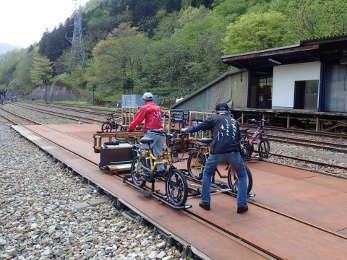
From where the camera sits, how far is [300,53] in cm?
1956

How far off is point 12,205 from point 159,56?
1662 inches

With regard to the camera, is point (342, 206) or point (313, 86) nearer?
point (342, 206)

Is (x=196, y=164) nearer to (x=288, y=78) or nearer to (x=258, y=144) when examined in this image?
(x=258, y=144)

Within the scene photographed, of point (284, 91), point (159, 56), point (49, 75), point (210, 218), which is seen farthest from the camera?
point (49, 75)

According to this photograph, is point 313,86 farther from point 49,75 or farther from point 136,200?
point 49,75

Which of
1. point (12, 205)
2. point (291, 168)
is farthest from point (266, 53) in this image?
point (12, 205)

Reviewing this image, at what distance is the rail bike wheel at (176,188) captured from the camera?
5.59 meters

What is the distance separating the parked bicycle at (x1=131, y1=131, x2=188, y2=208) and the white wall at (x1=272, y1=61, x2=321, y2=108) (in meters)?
15.7

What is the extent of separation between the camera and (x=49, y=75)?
8906 cm

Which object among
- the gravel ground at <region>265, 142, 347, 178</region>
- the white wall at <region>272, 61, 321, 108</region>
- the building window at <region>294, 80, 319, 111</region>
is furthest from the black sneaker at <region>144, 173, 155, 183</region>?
the building window at <region>294, 80, 319, 111</region>

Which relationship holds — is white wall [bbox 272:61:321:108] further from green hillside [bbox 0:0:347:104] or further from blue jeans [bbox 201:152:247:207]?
blue jeans [bbox 201:152:247:207]

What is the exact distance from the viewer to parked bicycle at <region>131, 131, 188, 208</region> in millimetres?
5695

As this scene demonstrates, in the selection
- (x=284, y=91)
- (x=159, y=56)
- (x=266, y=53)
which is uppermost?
(x=159, y=56)

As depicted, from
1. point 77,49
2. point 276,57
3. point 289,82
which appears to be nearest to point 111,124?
point 276,57
